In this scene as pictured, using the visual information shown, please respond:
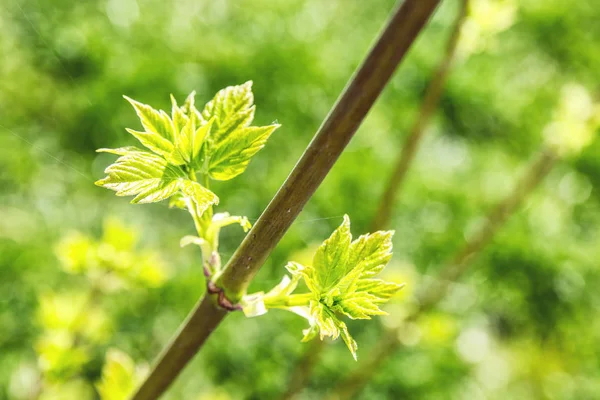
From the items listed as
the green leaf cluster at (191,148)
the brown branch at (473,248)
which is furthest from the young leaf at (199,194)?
the brown branch at (473,248)

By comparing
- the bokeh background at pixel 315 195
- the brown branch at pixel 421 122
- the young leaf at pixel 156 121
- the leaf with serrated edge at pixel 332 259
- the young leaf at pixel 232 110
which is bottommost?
the bokeh background at pixel 315 195

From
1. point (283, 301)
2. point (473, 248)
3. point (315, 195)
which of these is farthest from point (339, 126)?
point (315, 195)

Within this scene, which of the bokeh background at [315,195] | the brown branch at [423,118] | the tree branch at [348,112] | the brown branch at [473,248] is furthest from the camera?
the bokeh background at [315,195]

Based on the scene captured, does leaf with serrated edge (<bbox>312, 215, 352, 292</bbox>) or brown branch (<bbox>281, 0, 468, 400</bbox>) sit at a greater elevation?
leaf with serrated edge (<bbox>312, 215, 352, 292</bbox>)

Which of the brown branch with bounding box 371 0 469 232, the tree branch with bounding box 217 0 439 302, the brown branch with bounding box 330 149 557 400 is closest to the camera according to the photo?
the tree branch with bounding box 217 0 439 302

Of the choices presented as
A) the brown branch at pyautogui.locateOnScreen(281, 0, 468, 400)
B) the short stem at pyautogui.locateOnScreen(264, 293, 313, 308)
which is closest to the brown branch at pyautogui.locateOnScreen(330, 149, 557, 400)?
the brown branch at pyautogui.locateOnScreen(281, 0, 468, 400)

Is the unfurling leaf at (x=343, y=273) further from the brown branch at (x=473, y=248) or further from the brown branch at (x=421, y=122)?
the brown branch at (x=473, y=248)

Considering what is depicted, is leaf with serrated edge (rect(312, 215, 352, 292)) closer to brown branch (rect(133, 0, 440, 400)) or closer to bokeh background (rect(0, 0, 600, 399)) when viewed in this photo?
brown branch (rect(133, 0, 440, 400))
